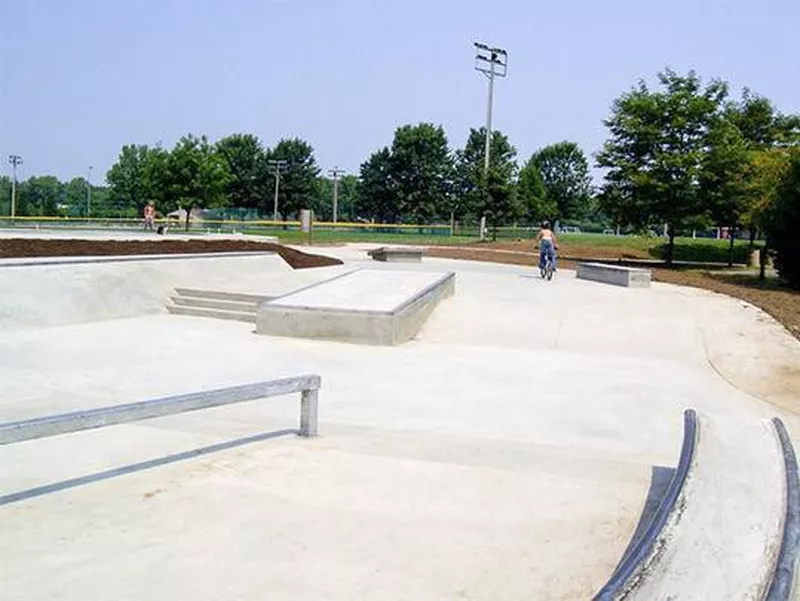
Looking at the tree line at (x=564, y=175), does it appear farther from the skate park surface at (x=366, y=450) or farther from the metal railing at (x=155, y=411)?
Result: the metal railing at (x=155, y=411)

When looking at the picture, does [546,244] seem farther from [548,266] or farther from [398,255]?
[398,255]

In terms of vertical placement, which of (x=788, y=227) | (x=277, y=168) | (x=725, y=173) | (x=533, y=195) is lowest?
(x=788, y=227)

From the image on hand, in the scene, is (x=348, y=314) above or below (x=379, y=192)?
below

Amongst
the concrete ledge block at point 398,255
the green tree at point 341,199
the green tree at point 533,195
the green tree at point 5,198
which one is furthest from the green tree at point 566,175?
the concrete ledge block at point 398,255

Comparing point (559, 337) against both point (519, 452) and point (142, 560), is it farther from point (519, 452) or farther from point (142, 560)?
point (142, 560)

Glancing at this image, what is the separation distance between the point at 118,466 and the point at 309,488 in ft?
4.82

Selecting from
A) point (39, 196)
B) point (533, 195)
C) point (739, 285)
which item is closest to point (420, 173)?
point (533, 195)

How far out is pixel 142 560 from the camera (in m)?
3.72

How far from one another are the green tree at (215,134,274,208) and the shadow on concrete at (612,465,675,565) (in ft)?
282

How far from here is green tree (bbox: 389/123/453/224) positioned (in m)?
92.1

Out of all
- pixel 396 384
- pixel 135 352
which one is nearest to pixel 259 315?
pixel 135 352

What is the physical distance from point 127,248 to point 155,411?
15553 millimetres

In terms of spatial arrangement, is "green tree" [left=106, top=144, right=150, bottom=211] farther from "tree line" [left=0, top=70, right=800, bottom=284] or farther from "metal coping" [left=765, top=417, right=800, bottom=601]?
"metal coping" [left=765, top=417, right=800, bottom=601]

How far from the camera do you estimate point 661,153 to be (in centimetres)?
2823
